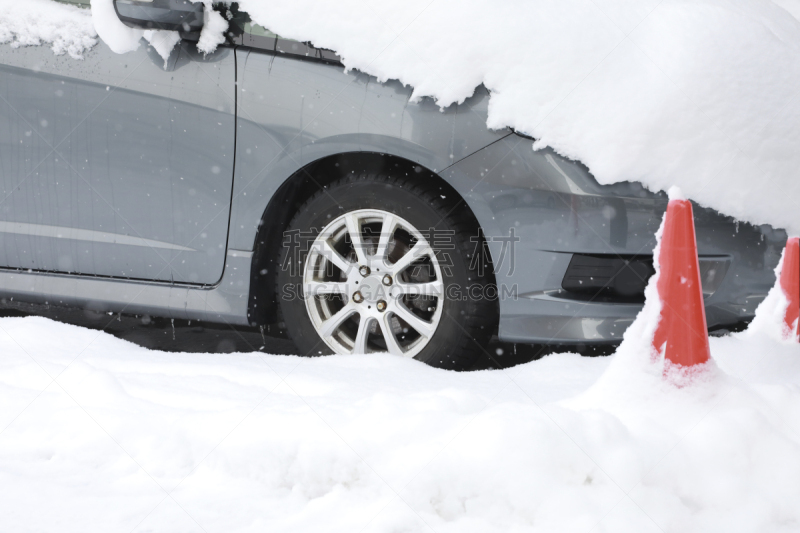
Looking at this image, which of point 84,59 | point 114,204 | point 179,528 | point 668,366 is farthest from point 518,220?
point 84,59

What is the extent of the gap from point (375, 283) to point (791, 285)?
1.48 m

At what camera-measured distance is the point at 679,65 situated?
204cm

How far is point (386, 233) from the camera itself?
91.7 inches

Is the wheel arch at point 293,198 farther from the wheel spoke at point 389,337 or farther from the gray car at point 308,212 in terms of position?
the wheel spoke at point 389,337

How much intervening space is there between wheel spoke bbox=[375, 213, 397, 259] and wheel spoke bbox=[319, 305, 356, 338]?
0.79 ft

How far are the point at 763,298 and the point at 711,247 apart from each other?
323 millimetres

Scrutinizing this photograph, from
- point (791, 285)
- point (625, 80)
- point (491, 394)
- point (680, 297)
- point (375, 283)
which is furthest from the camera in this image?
point (375, 283)

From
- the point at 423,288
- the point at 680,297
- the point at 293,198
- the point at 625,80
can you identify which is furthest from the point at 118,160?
the point at 680,297

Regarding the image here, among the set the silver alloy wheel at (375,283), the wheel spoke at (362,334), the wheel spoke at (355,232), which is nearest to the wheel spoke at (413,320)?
the silver alloy wheel at (375,283)

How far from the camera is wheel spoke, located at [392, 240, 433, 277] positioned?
90.0 inches

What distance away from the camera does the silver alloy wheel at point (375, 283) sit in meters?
2.32

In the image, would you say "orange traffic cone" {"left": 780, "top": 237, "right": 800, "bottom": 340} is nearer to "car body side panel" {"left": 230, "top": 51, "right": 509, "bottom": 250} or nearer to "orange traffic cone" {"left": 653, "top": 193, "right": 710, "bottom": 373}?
"orange traffic cone" {"left": 653, "top": 193, "right": 710, "bottom": 373}

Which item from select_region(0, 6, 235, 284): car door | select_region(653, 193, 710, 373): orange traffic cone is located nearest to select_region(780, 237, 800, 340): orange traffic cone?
select_region(653, 193, 710, 373): orange traffic cone

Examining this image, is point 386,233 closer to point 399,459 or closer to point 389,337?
point 389,337
